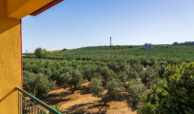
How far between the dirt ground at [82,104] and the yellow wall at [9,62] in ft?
19.6

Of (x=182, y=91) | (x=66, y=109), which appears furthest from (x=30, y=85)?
(x=182, y=91)

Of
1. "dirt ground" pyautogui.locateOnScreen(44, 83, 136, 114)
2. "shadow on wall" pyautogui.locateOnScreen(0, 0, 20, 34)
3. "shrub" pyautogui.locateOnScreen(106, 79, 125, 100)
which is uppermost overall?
"shadow on wall" pyautogui.locateOnScreen(0, 0, 20, 34)

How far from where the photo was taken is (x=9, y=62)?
10.3ft

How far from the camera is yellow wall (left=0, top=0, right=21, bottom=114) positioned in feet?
9.95

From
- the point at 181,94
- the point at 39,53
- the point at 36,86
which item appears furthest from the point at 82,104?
the point at 39,53

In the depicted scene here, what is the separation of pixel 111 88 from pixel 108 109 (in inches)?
56.2

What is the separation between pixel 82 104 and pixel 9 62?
296 inches

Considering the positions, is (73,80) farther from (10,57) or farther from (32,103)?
(32,103)

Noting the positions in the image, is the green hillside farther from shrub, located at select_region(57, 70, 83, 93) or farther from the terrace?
the terrace

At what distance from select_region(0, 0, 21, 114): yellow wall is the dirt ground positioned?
19.6 feet

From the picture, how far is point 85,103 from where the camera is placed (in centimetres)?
997

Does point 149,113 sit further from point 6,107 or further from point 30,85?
point 30,85

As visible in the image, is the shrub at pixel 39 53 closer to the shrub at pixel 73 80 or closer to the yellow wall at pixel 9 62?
the shrub at pixel 73 80

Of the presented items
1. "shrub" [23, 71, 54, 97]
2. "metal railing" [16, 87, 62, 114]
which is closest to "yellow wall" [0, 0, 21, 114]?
"metal railing" [16, 87, 62, 114]
